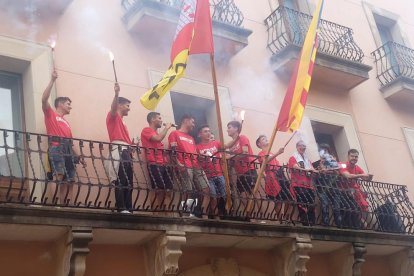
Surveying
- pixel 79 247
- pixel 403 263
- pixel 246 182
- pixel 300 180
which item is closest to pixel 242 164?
pixel 246 182

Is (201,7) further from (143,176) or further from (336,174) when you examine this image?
(336,174)

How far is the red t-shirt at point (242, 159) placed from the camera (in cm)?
825

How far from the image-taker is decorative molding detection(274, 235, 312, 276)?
7941 mm

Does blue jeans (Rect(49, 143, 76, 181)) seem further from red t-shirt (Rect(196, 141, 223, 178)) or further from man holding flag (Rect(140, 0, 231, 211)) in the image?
red t-shirt (Rect(196, 141, 223, 178))

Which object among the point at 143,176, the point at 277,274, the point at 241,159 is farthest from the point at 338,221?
the point at 143,176

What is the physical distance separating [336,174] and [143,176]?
317 cm

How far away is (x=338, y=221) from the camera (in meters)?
8.73

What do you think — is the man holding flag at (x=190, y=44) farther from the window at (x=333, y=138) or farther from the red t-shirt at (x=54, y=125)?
the window at (x=333, y=138)

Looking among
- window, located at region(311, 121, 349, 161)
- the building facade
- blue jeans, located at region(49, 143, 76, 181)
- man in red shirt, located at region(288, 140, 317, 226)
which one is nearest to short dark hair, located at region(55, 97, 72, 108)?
the building facade

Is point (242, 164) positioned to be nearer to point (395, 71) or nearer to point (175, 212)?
point (175, 212)

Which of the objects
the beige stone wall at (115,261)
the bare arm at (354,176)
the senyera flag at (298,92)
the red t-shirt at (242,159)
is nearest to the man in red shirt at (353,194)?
the bare arm at (354,176)

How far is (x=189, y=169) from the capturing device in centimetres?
763

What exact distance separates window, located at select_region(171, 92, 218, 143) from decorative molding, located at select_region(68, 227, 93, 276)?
3255 millimetres

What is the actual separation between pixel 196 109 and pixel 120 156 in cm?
280
